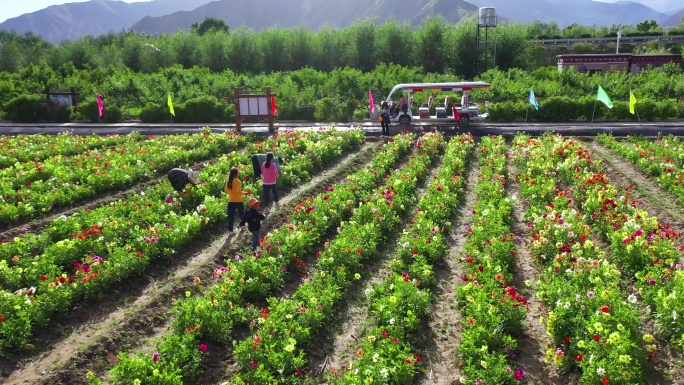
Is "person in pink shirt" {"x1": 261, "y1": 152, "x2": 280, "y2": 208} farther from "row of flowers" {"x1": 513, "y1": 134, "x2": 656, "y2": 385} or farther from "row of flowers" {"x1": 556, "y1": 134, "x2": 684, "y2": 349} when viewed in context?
"row of flowers" {"x1": 556, "y1": 134, "x2": 684, "y2": 349}

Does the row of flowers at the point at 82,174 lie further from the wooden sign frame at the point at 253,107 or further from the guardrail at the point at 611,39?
the guardrail at the point at 611,39

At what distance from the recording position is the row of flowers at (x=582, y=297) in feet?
19.1

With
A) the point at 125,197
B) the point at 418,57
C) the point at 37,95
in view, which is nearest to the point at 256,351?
the point at 125,197

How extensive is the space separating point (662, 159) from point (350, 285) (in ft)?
35.9

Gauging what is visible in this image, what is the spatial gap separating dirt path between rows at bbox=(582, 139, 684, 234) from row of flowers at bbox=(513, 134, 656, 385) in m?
1.25

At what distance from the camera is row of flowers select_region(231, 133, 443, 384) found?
6273 millimetres

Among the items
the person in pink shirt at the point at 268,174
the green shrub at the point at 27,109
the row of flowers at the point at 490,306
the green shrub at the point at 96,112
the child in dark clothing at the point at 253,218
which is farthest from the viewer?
the green shrub at the point at 27,109

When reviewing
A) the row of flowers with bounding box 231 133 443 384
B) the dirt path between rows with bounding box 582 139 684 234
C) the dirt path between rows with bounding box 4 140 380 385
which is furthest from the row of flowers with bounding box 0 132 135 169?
the dirt path between rows with bounding box 582 139 684 234

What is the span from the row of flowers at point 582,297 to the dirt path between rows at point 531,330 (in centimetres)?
17

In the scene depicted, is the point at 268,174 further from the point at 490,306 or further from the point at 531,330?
the point at 531,330

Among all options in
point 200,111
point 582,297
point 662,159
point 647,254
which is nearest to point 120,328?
point 582,297

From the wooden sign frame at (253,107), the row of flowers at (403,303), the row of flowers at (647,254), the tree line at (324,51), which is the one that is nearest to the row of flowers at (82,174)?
the wooden sign frame at (253,107)

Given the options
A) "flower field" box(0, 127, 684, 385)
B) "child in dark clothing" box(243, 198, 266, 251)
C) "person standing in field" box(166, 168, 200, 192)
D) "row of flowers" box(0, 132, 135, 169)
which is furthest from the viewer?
"row of flowers" box(0, 132, 135, 169)

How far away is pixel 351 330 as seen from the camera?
7.53m
